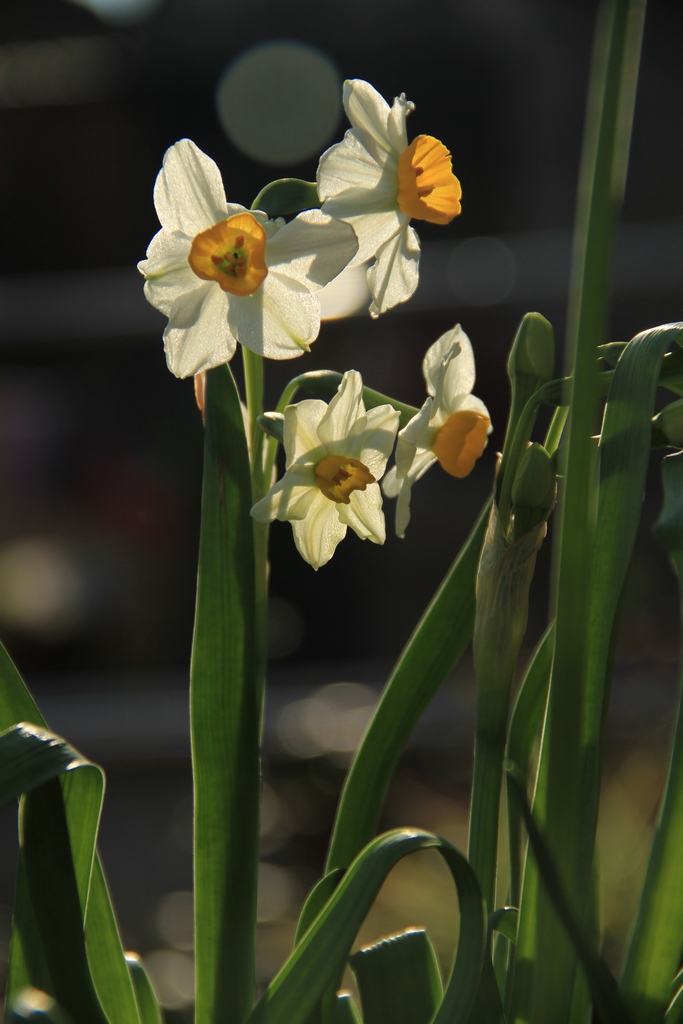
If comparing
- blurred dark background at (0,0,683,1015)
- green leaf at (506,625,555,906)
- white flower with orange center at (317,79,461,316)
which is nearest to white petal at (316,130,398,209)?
white flower with orange center at (317,79,461,316)

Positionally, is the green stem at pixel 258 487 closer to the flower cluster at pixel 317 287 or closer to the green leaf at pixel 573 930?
the flower cluster at pixel 317 287

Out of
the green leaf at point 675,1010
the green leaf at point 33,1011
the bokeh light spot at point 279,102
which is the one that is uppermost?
the bokeh light spot at point 279,102

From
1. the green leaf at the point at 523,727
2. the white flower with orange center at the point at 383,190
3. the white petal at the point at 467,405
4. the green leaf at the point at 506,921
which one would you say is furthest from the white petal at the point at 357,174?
the green leaf at the point at 506,921

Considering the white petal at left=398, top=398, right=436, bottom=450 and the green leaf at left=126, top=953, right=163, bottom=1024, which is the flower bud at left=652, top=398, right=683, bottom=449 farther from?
the green leaf at left=126, top=953, right=163, bottom=1024

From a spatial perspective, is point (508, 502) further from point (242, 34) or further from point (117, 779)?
point (242, 34)

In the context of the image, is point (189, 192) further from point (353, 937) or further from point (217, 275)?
point (353, 937)
